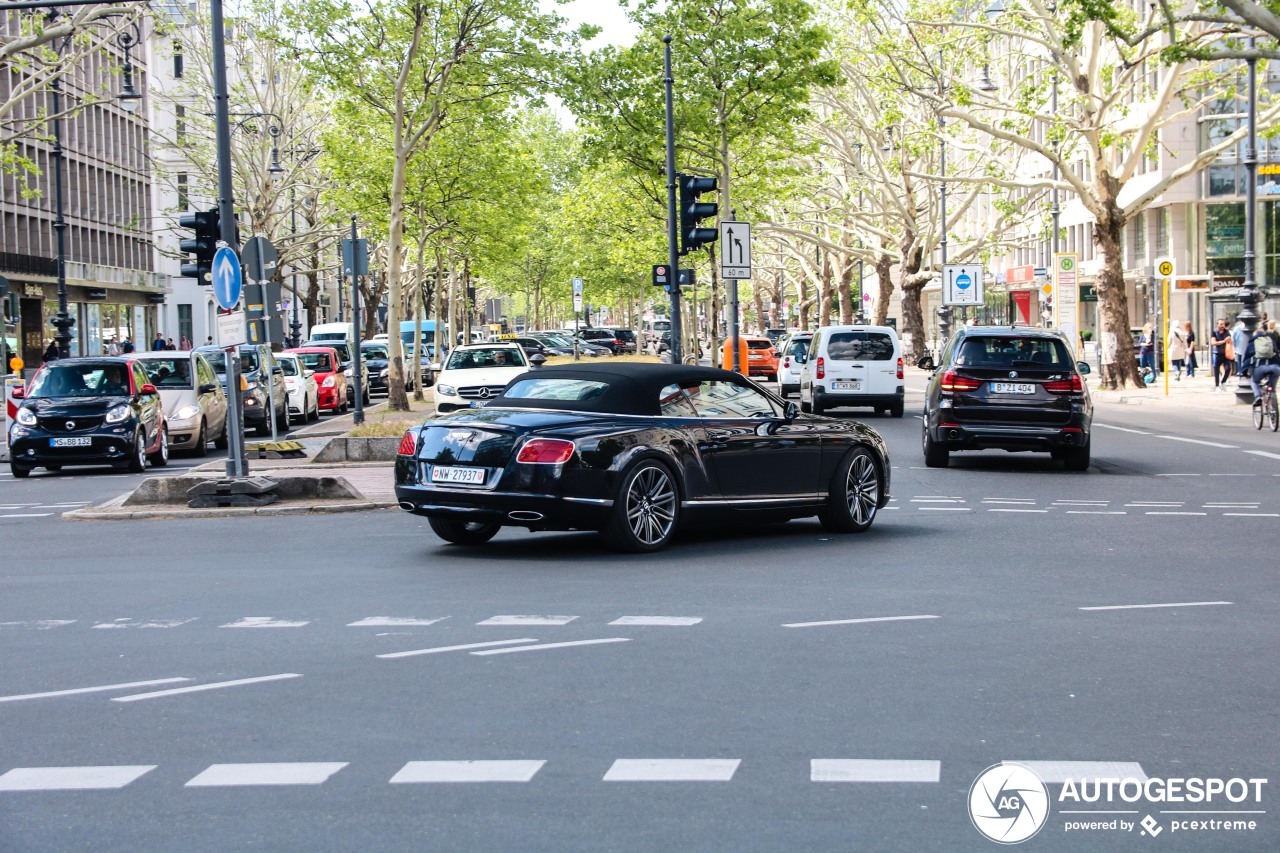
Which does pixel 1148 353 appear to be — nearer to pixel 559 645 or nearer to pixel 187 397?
pixel 187 397

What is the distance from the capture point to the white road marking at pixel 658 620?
30.3ft

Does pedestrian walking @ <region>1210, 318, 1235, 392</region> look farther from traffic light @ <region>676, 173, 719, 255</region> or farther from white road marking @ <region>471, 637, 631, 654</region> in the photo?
white road marking @ <region>471, 637, 631, 654</region>

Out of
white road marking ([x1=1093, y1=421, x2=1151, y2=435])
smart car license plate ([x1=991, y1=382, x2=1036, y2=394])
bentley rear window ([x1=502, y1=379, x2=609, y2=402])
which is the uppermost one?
bentley rear window ([x1=502, y1=379, x2=609, y2=402])

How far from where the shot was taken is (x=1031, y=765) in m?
5.96

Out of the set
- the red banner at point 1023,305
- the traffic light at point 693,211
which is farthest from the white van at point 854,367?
the red banner at point 1023,305

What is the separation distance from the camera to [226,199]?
18.7 m

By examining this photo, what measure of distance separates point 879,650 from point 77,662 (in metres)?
3.79

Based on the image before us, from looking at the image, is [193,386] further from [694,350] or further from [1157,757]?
[694,350]

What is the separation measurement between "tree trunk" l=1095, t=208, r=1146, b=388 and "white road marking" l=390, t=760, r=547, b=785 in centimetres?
3775

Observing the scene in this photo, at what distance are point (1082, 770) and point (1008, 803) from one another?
56 centimetres

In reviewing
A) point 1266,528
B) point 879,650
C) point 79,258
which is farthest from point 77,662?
point 79,258

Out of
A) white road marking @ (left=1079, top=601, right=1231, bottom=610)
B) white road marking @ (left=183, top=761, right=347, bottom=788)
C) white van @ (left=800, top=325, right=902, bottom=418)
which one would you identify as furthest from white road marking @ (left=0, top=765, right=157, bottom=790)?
white van @ (left=800, top=325, right=902, bottom=418)

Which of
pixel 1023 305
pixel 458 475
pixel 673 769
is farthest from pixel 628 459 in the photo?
pixel 1023 305

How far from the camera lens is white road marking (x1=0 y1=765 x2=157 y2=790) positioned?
5848 millimetres
